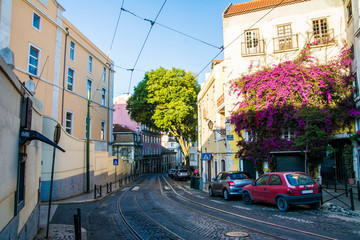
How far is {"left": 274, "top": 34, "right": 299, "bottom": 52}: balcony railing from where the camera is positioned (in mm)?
19466

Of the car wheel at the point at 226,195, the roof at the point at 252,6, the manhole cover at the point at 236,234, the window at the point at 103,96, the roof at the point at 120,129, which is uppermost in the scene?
the roof at the point at 252,6

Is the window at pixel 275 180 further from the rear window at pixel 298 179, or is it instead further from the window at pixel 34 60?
the window at pixel 34 60

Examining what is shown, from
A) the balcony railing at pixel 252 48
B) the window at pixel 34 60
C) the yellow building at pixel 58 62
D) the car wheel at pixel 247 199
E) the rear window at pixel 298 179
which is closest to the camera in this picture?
the rear window at pixel 298 179

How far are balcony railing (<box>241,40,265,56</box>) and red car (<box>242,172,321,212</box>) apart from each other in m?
12.1

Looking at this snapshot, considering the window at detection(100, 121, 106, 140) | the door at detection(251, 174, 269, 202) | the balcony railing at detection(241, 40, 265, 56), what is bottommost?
the door at detection(251, 174, 269, 202)

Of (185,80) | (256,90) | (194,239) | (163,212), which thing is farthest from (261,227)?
(185,80)

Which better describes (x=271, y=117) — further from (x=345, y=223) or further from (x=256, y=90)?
(x=345, y=223)

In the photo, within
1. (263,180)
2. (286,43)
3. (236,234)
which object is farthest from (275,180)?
(286,43)

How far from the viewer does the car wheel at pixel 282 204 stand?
9.64 metres

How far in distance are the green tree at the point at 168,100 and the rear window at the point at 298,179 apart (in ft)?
74.3

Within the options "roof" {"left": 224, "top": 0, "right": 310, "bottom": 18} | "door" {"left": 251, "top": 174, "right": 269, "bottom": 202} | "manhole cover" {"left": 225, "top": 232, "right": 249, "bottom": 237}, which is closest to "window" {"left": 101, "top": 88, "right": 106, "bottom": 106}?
"roof" {"left": 224, "top": 0, "right": 310, "bottom": 18}

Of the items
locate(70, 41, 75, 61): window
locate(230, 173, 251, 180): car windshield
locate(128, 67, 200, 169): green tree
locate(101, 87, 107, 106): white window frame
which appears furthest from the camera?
locate(128, 67, 200, 169): green tree

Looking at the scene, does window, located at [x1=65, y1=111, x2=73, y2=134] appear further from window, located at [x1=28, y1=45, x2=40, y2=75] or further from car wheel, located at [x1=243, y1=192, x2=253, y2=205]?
car wheel, located at [x1=243, y1=192, x2=253, y2=205]

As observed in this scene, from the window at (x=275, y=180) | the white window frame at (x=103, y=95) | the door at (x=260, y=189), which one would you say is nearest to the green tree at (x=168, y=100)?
the white window frame at (x=103, y=95)
